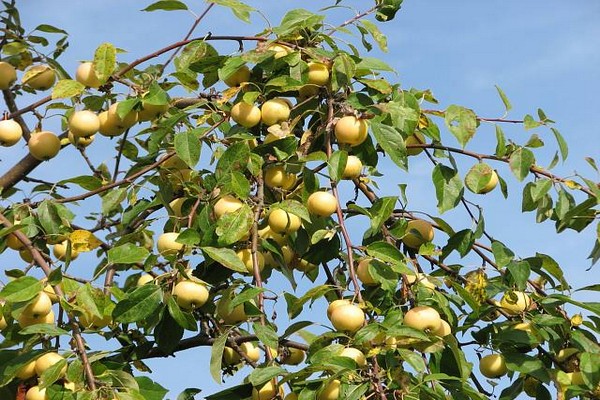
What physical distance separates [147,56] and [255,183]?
1.70ft

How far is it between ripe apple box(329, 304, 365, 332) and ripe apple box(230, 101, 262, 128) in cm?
68

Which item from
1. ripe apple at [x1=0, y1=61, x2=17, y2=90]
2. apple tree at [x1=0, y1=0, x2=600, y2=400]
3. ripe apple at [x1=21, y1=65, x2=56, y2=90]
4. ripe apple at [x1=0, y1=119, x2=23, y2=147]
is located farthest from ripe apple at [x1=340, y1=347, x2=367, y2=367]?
ripe apple at [x1=0, y1=61, x2=17, y2=90]

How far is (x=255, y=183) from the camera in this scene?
8.28ft

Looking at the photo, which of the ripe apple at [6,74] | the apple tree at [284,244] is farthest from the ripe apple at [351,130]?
the ripe apple at [6,74]

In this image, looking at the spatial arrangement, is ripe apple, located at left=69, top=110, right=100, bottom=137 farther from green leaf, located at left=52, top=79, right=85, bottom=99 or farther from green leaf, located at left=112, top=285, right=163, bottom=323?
green leaf, located at left=112, top=285, right=163, bottom=323

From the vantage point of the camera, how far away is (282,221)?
2.34m

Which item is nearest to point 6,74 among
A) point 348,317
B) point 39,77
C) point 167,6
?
point 39,77

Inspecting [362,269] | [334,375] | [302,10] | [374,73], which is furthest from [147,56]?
[334,375]

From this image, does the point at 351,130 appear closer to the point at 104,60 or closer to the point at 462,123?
the point at 462,123

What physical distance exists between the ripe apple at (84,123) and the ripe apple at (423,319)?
1100 millimetres

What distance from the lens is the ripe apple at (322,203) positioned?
234cm

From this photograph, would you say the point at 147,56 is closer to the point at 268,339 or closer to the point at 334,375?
the point at 268,339

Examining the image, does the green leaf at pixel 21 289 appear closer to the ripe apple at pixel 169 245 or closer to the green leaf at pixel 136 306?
the green leaf at pixel 136 306

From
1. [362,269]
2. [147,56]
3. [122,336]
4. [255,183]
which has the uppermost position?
[147,56]
